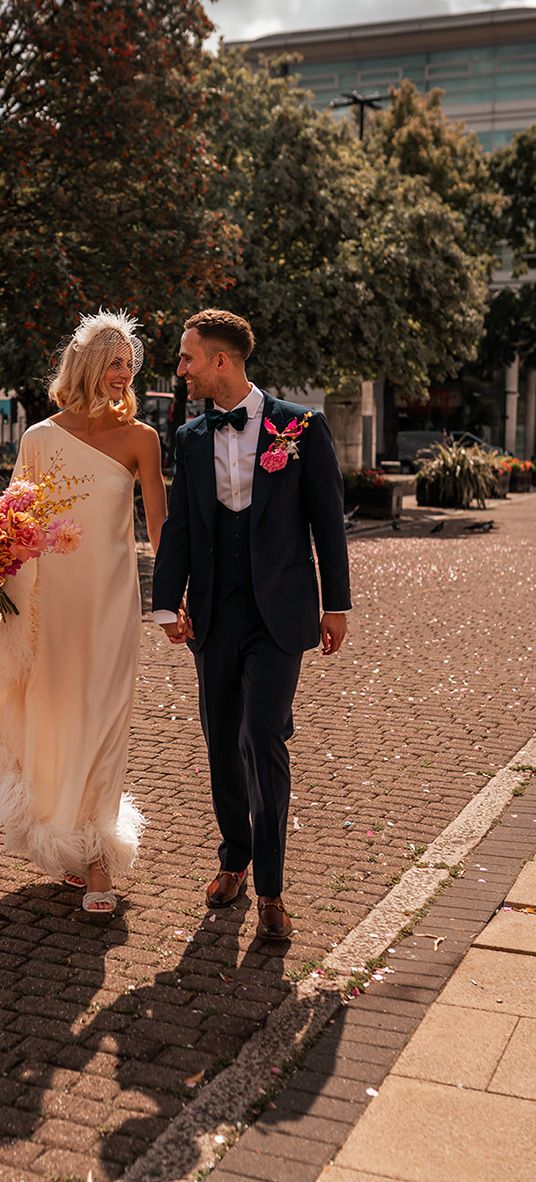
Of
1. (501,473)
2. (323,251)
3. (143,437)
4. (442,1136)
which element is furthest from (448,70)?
(442,1136)

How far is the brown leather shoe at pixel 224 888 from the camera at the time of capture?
16.2ft

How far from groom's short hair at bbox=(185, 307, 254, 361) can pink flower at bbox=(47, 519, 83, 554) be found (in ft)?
2.65

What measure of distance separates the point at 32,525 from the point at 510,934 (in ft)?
6.89

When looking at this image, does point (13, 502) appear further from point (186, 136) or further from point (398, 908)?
point (186, 136)

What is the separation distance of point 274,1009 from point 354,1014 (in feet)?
0.77

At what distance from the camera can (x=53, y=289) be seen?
15766 millimetres

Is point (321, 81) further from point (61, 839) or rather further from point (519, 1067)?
point (519, 1067)

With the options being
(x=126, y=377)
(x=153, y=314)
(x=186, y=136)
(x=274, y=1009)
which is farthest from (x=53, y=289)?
(x=274, y=1009)

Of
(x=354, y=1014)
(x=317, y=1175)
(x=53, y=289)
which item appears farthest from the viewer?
(x=53, y=289)

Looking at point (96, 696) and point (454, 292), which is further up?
point (454, 292)

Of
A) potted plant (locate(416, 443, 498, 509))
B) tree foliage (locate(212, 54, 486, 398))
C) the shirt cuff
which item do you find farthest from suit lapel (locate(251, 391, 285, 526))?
potted plant (locate(416, 443, 498, 509))

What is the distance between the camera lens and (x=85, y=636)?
4949mm

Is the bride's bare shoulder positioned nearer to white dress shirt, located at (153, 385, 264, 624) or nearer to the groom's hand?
white dress shirt, located at (153, 385, 264, 624)

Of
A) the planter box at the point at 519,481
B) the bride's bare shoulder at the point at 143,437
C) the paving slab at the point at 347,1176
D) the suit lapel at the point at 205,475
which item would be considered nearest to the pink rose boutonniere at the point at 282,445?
the suit lapel at the point at 205,475
